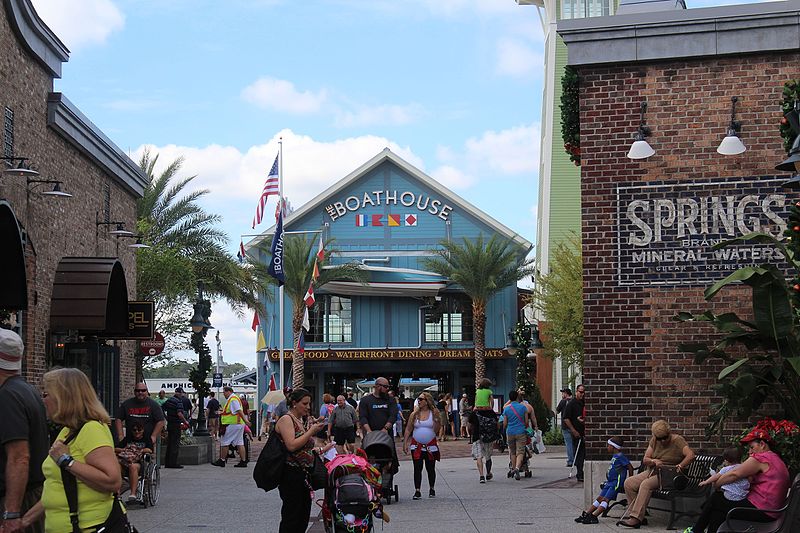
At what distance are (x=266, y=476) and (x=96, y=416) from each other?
3521mm

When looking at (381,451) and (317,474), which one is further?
(381,451)

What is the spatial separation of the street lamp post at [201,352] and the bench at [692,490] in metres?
16.1

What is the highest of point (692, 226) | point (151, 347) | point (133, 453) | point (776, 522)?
point (692, 226)

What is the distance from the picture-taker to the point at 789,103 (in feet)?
41.8

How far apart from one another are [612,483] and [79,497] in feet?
28.4

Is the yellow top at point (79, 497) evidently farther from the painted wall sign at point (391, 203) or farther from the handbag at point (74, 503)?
the painted wall sign at point (391, 203)

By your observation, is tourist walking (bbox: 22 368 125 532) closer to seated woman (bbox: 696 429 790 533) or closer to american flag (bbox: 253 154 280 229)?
seated woman (bbox: 696 429 790 533)

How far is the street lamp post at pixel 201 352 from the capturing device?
2759 cm

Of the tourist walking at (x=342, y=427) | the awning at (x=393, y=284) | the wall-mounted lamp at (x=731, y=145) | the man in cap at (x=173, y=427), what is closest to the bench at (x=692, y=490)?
the wall-mounted lamp at (x=731, y=145)

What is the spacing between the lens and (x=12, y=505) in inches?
247

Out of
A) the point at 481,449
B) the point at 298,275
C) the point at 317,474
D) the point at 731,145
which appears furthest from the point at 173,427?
the point at 298,275

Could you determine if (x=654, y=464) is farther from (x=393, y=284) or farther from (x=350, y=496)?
(x=393, y=284)

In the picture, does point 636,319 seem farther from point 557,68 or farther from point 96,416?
point 557,68

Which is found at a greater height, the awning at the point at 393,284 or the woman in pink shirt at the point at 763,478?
the awning at the point at 393,284
